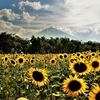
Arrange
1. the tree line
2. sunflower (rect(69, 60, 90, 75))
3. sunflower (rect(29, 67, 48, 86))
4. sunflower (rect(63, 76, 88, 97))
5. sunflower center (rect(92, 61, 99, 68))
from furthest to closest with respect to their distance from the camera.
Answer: the tree line, sunflower center (rect(92, 61, 99, 68)), sunflower (rect(69, 60, 90, 75)), sunflower (rect(29, 67, 48, 86)), sunflower (rect(63, 76, 88, 97))

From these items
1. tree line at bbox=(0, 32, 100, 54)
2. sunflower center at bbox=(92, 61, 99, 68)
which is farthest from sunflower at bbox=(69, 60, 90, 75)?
tree line at bbox=(0, 32, 100, 54)

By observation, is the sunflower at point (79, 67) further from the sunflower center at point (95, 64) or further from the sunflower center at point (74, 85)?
the sunflower center at point (74, 85)

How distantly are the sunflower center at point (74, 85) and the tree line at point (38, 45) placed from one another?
62.4 m

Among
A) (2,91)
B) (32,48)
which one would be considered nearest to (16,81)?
(2,91)

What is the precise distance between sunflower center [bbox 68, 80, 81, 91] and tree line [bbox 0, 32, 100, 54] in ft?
205

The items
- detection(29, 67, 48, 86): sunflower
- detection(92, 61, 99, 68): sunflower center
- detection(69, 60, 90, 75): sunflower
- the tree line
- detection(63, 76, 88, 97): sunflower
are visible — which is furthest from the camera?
the tree line

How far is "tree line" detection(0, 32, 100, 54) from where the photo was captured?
226 ft

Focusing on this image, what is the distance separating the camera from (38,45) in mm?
71375

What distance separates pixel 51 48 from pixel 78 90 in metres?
66.4

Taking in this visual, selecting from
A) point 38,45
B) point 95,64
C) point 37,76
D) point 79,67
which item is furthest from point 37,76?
point 38,45

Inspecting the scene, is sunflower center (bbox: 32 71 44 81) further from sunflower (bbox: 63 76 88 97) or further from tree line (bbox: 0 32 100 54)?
tree line (bbox: 0 32 100 54)

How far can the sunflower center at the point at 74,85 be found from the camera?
3.86 m

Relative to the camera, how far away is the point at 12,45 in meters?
70.0

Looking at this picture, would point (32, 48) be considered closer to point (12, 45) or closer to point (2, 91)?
point (12, 45)
